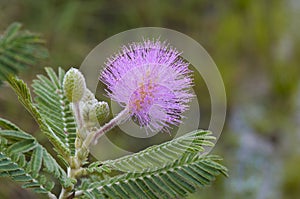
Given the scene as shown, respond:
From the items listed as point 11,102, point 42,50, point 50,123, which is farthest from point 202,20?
point 50,123

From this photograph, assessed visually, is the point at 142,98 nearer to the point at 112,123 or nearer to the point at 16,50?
the point at 112,123

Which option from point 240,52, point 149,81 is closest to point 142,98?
point 149,81

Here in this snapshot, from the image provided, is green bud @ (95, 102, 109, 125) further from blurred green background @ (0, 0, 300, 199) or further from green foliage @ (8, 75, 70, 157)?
blurred green background @ (0, 0, 300, 199)

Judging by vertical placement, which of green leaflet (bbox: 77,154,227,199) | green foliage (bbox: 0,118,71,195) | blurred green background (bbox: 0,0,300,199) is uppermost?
blurred green background (bbox: 0,0,300,199)

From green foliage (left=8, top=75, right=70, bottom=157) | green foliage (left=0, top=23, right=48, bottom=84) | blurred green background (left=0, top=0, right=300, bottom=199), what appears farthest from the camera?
blurred green background (left=0, top=0, right=300, bottom=199)

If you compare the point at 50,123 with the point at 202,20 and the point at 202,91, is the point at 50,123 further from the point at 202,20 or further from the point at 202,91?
the point at 202,20

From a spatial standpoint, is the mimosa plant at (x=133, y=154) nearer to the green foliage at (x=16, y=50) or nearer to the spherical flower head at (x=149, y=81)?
the spherical flower head at (x=149, y=81)

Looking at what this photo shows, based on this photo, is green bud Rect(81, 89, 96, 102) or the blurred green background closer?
green bud Rect(81, 89, 96, 102)

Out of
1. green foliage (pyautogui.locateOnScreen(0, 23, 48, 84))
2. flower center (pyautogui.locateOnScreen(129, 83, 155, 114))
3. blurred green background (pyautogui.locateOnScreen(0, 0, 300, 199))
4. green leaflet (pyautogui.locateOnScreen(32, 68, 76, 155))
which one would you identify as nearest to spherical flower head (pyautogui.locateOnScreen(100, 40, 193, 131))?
flower center (pyautogui.locateOnScreen(129, 83, 155, 114))
